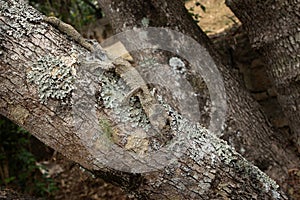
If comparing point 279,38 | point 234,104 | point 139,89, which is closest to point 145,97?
Answer: point 139,89

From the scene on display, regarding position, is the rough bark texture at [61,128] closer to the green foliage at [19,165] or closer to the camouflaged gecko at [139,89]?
the camouflaged gecko at [139,89]

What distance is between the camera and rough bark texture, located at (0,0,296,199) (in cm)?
142

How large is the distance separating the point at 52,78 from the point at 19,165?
2.30 m

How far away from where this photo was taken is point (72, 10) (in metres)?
4.23

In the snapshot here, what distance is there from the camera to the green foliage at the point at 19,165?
338 cm

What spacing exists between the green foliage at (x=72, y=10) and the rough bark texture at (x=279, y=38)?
1865 mm

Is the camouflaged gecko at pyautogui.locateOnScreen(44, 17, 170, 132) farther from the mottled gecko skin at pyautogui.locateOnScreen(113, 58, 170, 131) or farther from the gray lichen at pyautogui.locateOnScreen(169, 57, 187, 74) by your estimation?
the gray lichen at pyautogui.locateOnScreen(169, 57, 187, 74)

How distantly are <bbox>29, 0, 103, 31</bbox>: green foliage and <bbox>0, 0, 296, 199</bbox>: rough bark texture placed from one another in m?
2.32

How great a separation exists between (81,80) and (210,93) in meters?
1.27

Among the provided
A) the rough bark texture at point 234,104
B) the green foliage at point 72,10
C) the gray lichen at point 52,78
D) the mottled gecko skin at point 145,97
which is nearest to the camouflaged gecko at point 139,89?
the mottled gecko skin at point 145,97

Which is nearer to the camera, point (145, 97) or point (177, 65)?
point (145, 97)

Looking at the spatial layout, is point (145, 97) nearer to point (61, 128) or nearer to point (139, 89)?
point (139, 89)

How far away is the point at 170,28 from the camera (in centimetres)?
259

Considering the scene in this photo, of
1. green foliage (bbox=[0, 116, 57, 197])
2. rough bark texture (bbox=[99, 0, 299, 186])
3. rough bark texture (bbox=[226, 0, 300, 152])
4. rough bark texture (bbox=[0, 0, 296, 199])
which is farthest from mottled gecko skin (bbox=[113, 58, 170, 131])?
green foliage (bbox=[0, 116, 57, 197])
